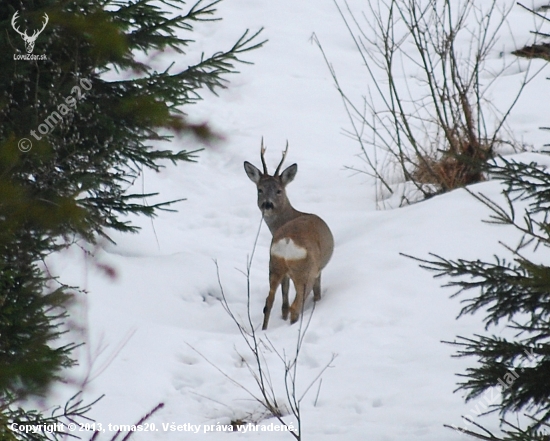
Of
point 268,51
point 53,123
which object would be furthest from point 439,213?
point 268,51

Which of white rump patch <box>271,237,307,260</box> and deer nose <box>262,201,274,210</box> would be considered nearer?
white rump patch <box>271,237,307,260</box>

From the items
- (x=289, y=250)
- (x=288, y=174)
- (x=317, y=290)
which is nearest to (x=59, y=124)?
(x=289, y=250)

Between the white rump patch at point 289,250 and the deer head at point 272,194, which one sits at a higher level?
the deer head at point 272,194

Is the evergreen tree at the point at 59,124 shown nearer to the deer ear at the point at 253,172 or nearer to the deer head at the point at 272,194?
the deer head at the point at 272,194

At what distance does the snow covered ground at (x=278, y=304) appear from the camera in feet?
16.8

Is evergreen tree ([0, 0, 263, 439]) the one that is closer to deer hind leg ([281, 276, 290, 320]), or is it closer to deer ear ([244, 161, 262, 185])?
deer hind leg ([281, 276, 290, 320])

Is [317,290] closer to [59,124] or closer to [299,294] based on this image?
[299,294]

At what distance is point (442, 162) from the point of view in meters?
10.2

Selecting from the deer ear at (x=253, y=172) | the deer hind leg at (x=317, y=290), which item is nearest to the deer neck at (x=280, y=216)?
the deer ear at (x=253, y=172)

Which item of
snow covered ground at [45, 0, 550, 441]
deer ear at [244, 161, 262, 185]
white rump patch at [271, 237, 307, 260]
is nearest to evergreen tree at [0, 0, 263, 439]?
snow covered ground at [45, 0, 550, 441]

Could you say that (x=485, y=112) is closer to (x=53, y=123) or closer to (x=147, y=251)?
(x=147, y=251)

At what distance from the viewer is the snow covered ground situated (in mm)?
5117

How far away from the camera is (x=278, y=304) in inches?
311

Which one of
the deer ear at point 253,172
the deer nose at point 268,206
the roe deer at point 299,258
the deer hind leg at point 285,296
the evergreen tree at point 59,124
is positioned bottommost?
the deer hind leg at point 285,296
